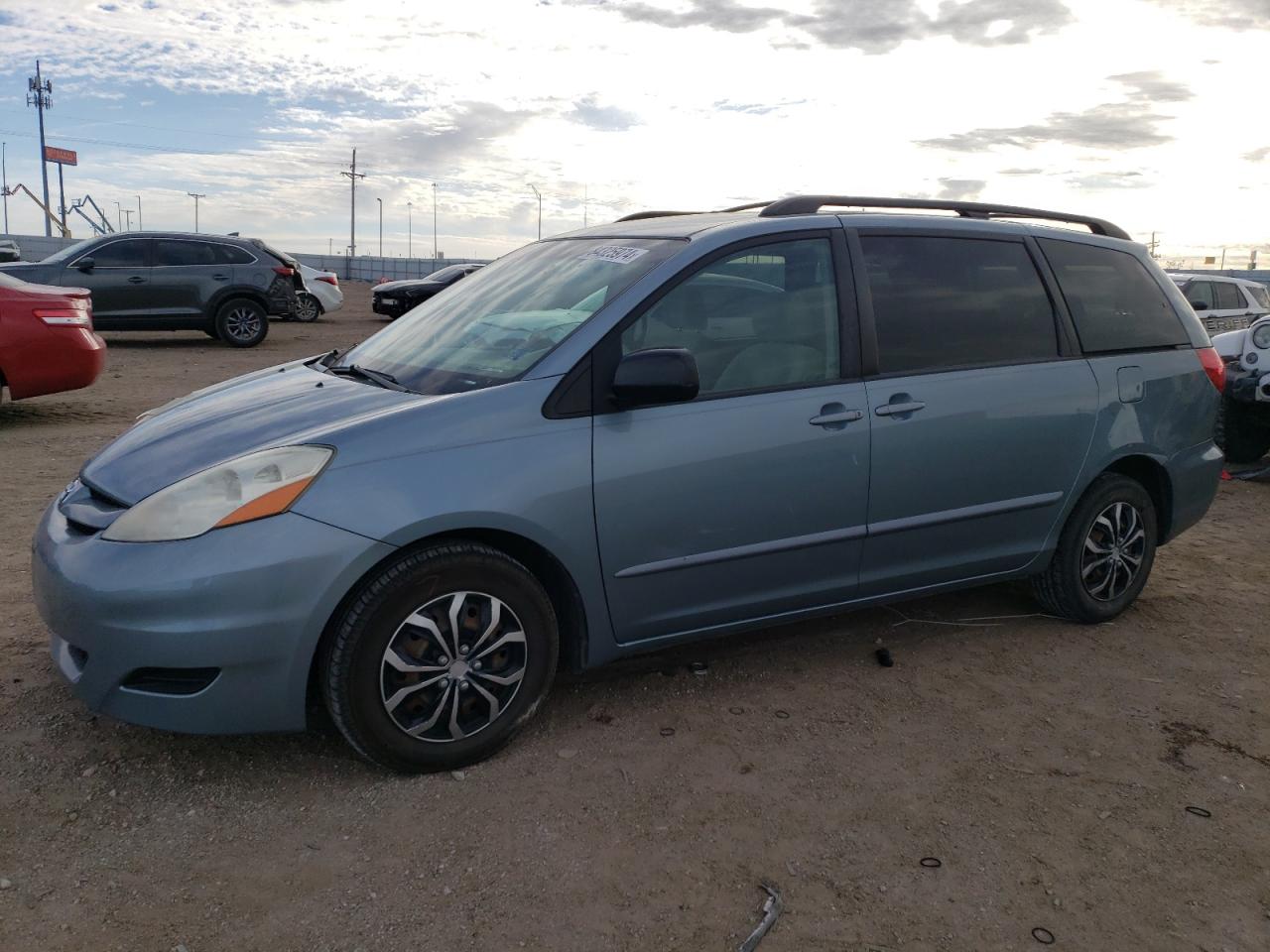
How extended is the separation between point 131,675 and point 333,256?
5603cm

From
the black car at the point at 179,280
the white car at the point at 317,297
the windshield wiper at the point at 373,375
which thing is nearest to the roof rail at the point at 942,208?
the windshield wiper at the point at 373,375

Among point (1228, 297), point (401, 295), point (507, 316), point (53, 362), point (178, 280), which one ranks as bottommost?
point (53, 362)

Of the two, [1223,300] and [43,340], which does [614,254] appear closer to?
[43,340]

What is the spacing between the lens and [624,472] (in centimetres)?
322

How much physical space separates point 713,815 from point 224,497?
162 centimetres

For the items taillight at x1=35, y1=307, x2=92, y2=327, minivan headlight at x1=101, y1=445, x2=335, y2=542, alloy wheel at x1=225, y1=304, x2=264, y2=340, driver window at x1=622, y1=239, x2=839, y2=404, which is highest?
driver window at x1=622, y1=239, x2=839, y2=404

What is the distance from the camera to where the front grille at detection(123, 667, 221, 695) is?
2.83 meters

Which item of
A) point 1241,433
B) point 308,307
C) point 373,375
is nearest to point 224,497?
point 373,375

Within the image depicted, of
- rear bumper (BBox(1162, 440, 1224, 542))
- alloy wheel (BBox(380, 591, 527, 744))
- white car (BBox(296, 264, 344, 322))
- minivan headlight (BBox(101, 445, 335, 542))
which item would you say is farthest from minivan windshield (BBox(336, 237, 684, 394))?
white car (BBox(296, 264, 344, 322))

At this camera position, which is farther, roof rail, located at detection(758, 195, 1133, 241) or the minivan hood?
roof rail, located at detection(758, 195, 1133, 241)

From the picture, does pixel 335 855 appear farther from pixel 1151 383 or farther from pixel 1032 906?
pixel 1151 383

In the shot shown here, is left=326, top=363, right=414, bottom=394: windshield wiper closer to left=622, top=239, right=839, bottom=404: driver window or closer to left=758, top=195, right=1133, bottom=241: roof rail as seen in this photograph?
left=622, top=239, right=839, bottom=404: driver window

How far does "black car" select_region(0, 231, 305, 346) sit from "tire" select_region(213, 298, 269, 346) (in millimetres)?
14

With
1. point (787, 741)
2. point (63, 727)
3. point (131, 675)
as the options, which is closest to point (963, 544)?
point (787, 741)
